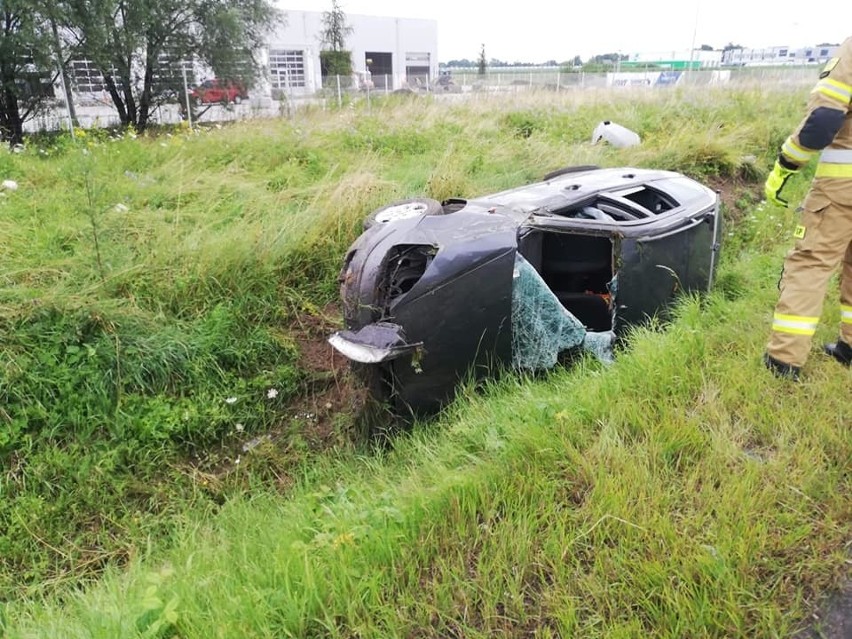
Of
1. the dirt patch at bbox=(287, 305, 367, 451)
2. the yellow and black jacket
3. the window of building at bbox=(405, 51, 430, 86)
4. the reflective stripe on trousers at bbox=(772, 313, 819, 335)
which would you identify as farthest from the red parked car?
the window of building at bbox=(405, 51, 430, 86)

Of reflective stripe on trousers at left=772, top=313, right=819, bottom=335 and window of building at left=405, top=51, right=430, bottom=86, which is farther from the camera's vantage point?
window of building at left=405, top=51, right=430, bottom=86

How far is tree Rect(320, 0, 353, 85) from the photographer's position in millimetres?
27703

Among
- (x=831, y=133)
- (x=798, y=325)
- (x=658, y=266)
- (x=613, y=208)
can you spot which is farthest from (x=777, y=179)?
(x=613, y=208)

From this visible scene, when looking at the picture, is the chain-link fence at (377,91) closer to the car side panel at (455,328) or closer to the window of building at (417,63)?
the car side panel at (455,328)

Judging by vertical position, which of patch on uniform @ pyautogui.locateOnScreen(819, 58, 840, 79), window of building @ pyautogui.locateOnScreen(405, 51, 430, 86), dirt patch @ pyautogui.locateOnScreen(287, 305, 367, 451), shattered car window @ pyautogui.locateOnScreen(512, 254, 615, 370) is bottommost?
dirt patch @ pyautogui.locateOnScreen(287, 305, 367, 451)

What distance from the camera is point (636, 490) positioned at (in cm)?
208

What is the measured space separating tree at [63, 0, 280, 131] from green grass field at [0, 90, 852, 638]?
6.22 m

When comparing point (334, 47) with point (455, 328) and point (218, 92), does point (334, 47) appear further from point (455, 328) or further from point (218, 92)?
point (455, 328)

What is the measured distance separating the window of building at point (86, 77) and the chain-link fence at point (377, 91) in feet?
0.70

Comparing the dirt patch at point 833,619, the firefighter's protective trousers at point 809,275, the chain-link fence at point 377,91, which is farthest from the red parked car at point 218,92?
the dirt patch at point 833,619

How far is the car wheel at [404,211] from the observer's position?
3.71m

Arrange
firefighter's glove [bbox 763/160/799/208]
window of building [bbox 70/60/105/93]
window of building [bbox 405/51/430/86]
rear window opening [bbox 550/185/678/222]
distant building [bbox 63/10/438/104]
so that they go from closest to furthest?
firefighter's glove [bbox 763/160/799/208] < rear window opening [bbox 550/185/678/222] < window of building [bbox 70/60/105/93] < distant building [bbox 63/10/438/104] < window of building [bbox 405/51/430/86]

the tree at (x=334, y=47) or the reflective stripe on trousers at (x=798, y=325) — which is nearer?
the reflective stripe on trousers at (x=798, y=325)

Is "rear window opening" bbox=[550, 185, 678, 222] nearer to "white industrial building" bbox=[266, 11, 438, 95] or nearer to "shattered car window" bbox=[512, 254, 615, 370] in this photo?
"shattered car window" bbox=[512, 254, 615, 370]
